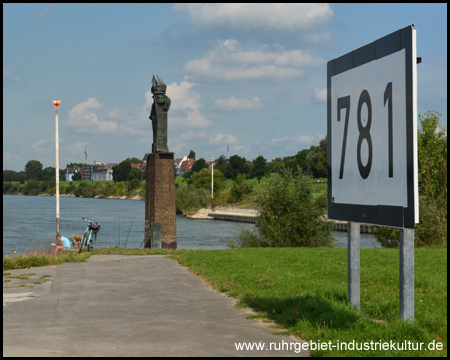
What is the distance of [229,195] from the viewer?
103688 millimetres

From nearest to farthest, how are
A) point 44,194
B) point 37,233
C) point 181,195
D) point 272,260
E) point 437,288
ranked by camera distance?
point 437,288 < point 272,260 < point 37,233 < point 181,195 < point 44,194

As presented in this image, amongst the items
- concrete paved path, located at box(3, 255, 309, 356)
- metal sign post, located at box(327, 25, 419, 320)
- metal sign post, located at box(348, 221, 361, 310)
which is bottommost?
concrete paved path, located at box(3, 255, 309, 356)

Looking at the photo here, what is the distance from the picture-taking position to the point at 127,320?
25.7ft

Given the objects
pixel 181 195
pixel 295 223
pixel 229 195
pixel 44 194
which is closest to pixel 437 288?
pixel 295 223

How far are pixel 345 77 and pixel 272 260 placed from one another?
7081 mm

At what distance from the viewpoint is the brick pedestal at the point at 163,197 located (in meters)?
24.0

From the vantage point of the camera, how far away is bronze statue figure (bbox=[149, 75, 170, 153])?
969 inches

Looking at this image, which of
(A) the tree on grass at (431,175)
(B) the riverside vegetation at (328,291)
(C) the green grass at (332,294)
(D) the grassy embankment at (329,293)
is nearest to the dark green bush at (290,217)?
(A) the tree on grass at (431,175)

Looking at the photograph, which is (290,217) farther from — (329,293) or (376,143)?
(376,143)

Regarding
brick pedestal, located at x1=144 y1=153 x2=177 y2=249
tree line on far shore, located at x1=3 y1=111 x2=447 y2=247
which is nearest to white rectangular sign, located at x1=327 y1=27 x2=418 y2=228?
brick pedestal, located at x1=144 y1=153 x2=177 y2=249

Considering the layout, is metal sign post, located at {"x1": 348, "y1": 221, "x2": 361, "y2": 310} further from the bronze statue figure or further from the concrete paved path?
the bronze statue figure

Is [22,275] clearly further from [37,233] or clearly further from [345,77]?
[37,233]

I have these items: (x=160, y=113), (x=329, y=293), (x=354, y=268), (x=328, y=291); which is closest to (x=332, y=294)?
(x=329, y=293)

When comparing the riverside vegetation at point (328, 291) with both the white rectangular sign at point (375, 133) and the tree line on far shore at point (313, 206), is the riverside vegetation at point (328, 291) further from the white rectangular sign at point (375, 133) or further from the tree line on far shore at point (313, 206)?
the tree line on far shore at point (313, 206)
